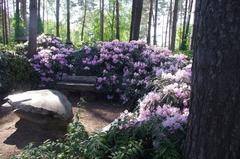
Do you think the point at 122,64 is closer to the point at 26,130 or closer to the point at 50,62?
the point at 50,62

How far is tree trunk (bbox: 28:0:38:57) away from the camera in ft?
33.9

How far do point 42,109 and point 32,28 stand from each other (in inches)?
191

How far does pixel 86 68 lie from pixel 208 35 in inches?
294

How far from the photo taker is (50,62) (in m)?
10.7

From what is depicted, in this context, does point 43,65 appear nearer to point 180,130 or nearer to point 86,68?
point 86,68

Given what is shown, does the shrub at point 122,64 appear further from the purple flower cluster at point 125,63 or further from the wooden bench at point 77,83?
the wooden bench at point 77,83

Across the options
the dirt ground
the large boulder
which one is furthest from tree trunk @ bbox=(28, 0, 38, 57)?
the large boulder

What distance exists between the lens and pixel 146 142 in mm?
4062

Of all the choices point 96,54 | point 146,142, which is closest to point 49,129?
point 146,142

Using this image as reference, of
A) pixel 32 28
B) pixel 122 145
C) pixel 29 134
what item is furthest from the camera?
pixel 32 28

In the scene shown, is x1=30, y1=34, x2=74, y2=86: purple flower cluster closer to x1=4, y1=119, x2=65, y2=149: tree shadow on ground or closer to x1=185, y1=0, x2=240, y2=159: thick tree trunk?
x1=4, y1=119, x2=65, y2=149: tree shadow on ground

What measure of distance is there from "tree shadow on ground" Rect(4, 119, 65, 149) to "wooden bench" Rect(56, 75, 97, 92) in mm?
3029

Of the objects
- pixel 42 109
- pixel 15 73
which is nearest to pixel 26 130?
pixel 42 109

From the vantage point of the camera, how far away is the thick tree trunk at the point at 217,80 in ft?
9.44
